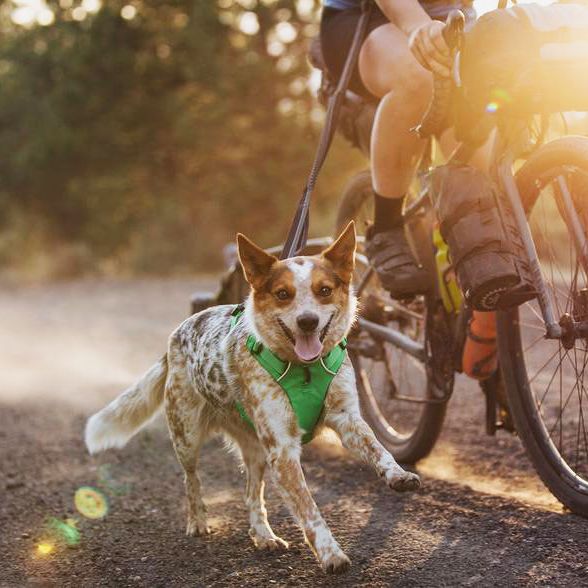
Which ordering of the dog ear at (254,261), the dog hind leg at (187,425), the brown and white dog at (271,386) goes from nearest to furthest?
the brown and white dog at (271,386), the dog ear at (254,261), the dog hind leg at (187,425)

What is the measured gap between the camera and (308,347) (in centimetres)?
311

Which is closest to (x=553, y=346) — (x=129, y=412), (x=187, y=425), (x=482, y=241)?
(x=482, y=241)

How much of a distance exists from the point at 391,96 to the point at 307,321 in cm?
115

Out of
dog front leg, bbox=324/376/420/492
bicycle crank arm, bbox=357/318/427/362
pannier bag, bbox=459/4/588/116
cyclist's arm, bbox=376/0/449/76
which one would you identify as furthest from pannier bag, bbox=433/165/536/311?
bicycle crank arm, bbox=357/318/427/362

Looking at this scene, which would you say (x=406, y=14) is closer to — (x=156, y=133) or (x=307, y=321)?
(x=307, y=321)

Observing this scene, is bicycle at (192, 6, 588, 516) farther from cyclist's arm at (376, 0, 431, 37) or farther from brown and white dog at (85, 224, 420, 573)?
brown and white dog at (85, 224, 420, 573)

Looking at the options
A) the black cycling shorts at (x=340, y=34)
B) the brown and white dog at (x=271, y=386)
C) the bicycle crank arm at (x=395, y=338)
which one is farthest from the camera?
the bicycle crank arm at (x=395, y=338)

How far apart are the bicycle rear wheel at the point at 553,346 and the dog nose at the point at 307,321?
80 cm

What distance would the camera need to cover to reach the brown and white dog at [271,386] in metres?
3.04

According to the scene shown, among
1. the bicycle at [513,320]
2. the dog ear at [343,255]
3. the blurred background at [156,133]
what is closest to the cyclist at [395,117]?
the bicycle at [513,320]

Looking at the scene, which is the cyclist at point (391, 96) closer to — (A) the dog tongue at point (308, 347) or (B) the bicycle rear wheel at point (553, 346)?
(B) the bicycle rear wheel at point (553, 346)

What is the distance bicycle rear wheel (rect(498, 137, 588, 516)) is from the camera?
3.09 m

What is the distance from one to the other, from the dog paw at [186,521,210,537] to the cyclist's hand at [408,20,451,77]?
198cm

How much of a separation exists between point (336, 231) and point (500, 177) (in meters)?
1.83
